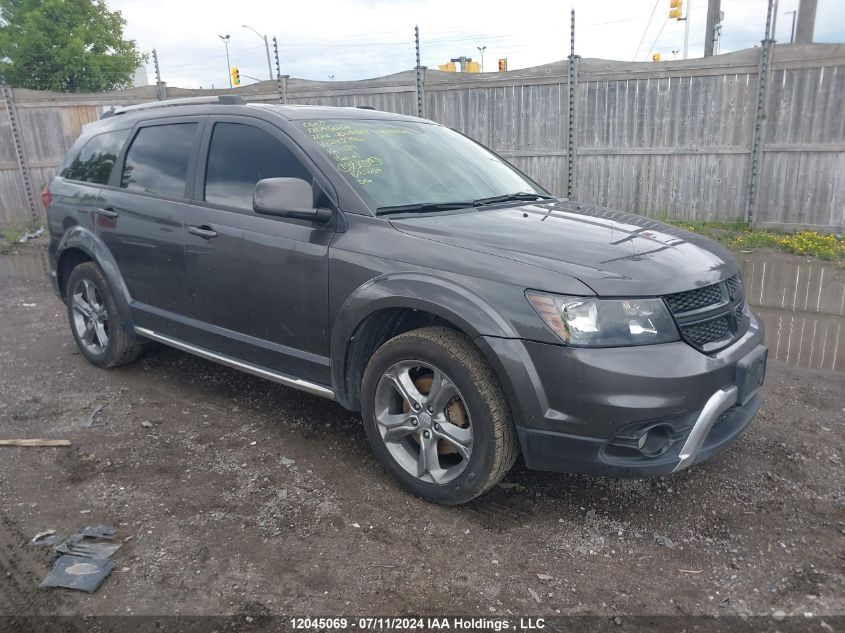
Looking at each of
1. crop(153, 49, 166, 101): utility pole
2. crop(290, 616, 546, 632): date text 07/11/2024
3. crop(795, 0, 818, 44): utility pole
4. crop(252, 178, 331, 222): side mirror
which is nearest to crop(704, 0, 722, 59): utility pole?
crop(795, 0, 818, 44): utility pole

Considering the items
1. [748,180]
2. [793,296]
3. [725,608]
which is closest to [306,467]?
[725,608]

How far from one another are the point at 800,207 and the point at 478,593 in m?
9.58

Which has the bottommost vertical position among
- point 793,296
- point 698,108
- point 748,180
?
point 793,296

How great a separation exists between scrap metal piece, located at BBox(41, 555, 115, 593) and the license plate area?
2.77 meters

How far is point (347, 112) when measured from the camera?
13.6 feet

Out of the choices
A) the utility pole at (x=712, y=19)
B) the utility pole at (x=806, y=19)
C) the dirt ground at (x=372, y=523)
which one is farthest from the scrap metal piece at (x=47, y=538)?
the utility pole at (x=712, y=19)

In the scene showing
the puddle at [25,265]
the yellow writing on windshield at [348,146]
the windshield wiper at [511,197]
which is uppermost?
the yellow writing on windshield at [348,146]

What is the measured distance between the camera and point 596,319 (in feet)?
8.87

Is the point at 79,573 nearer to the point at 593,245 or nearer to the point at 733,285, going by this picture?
the point at 593,245

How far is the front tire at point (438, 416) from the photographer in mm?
2889

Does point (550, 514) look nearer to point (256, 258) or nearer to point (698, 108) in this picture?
point (256, 258)

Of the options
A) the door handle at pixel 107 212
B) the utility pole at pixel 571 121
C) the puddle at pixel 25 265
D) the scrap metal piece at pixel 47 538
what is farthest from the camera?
the utility pole at pixel 571 121

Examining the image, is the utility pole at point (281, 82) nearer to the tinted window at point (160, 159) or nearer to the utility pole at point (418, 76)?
the utility pole at point (418, 76)

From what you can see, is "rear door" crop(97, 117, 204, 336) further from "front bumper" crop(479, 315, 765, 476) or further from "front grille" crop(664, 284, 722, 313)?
"front grille" crop(664, 284, 722, 313)
